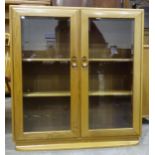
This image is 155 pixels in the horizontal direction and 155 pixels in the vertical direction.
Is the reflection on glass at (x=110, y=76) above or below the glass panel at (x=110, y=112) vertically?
above

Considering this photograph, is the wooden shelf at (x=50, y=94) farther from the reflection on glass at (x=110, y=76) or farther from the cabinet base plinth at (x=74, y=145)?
the cabinet base plinth at (x=74, y=145)

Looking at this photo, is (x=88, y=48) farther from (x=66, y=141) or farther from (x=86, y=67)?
(x=66, y=141)

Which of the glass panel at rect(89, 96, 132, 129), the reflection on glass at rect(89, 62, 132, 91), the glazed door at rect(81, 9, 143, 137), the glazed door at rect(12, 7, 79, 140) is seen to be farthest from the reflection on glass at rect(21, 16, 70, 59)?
the glass panel at rect(89, 96, 132, 129)

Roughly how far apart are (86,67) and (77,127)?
461 millimetres

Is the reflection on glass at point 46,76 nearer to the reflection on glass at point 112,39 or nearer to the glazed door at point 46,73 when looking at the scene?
the glazed door at point 46,73

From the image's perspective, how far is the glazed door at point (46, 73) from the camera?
6.12 feet

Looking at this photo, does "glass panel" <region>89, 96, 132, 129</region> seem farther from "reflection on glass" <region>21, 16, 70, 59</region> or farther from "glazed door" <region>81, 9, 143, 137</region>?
"reflection on glass" <region>21, 16, 70, 59</region>

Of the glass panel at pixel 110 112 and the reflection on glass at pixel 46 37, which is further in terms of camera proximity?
the glass panel at pixel 110 112

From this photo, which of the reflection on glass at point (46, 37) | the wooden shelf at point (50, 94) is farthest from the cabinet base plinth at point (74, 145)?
the reflection on glass at point (46, 37)

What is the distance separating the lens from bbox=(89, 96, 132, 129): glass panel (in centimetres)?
202

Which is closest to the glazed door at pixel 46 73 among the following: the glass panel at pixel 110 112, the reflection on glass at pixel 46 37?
the reflection on glass at pixel 46 37

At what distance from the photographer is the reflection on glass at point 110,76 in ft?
6.60

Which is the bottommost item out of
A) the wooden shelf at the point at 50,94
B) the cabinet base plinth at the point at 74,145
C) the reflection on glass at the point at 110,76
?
the cabinet base plinth at the point at 74,145
